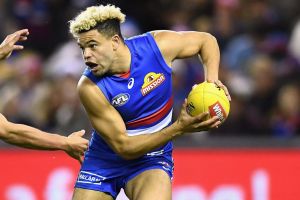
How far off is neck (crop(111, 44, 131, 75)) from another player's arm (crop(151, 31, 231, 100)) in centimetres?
33

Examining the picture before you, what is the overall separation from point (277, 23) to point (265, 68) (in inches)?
51.9

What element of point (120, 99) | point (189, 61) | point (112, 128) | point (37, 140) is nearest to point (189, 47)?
point (120, 99)

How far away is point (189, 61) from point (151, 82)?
4.65 m

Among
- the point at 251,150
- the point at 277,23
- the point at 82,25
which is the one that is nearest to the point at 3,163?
the point at 251,150

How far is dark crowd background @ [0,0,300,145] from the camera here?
12031mm

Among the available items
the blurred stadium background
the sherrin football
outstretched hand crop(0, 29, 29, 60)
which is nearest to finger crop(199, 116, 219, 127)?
the sherrin football

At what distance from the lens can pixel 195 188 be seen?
1080 cm

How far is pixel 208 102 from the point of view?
301 inches

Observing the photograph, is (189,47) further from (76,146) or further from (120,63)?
(76,146)

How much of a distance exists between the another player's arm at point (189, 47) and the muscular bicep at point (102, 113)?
2.26ft

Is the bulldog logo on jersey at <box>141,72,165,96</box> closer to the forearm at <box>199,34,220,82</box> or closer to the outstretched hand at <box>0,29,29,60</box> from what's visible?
the forearm at <box>199,34,220,82</box>

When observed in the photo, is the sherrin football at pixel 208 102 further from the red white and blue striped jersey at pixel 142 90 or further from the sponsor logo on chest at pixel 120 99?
the sponsor logo on chest at pixel 120 99

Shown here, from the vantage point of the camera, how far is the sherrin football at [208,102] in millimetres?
7637

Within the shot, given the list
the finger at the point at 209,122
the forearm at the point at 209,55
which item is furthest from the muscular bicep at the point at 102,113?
the forearm at the point at 209,55
